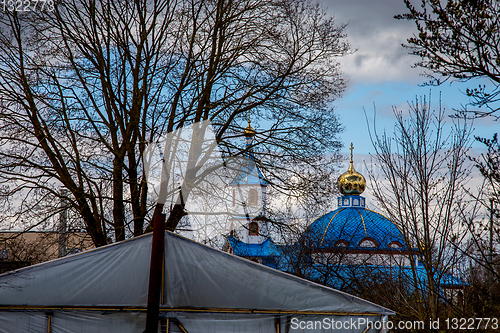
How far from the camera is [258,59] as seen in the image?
10.8 meters

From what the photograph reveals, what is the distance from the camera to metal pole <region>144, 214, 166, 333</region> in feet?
22.4

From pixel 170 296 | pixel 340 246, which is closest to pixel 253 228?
pixel 170 296

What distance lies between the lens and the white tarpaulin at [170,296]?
732cm

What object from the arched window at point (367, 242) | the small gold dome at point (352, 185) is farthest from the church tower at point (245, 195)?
the small gold dome at point (352, 185)

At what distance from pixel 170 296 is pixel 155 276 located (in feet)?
2.33

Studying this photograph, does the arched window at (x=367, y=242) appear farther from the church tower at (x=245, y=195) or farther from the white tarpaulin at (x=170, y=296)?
the white tarpaulin at (x=170, y=296)

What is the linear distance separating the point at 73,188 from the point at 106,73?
268 centimetres

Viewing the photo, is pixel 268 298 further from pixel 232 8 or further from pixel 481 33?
pixel 232 8

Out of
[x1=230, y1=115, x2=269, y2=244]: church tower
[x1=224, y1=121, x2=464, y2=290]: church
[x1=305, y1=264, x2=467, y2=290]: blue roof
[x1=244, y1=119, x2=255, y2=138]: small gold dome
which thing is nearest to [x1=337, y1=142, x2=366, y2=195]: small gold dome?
[x1=224, y1=121, x2=464, y2=290]: church

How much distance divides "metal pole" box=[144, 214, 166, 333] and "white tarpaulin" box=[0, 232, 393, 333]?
1.54 feet

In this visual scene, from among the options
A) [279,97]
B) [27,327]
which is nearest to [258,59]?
[279,97]

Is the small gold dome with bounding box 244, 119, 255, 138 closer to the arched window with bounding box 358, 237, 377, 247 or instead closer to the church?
the church

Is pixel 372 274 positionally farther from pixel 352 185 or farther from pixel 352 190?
pixel 352 185

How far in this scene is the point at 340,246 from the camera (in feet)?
69.6
